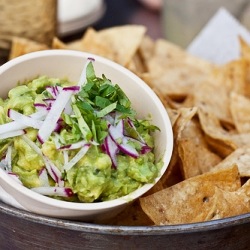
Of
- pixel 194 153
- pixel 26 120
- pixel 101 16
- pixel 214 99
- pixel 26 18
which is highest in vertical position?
pixel 26 120

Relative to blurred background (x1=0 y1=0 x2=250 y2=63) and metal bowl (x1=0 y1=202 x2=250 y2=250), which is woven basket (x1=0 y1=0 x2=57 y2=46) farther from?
metal bowl (x1=0 y1=202 x2=250 y2=250)

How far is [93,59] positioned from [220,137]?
0.40 metres

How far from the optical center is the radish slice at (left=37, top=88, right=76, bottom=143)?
1.17m

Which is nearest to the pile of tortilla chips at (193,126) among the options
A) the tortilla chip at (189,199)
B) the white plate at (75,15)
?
the tortilla chip at (189,199)

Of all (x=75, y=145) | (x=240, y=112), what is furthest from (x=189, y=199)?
(x=240, y=112)

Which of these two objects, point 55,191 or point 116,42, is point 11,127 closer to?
point 55,191

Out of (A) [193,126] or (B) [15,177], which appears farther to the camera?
(A) [193,126]

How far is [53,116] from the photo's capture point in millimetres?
1187

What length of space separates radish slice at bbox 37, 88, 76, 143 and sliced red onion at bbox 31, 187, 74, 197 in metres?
0.09

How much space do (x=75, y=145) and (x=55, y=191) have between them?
0.31 feet

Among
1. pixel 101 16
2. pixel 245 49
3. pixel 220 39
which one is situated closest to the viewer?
pixel 245 49

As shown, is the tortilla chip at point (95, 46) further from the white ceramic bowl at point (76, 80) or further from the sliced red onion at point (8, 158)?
the sliced red onion at point (8, 158)

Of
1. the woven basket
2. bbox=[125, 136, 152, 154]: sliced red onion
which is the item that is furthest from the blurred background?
bbox=[125, 136, 152, 154]: sliced red onion

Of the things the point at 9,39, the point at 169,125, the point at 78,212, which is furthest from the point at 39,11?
the point at 78,212
